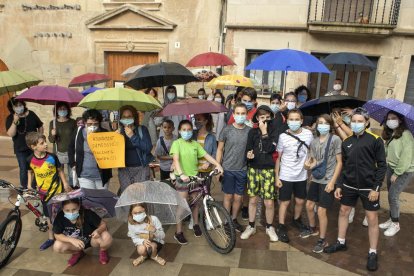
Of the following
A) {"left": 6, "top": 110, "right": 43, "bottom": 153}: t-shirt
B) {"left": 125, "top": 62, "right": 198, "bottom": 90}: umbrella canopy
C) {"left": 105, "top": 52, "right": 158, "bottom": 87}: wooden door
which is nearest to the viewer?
{"left": 125, "top": 62, "right": 198, "bottom": 90}: umbrella canopy

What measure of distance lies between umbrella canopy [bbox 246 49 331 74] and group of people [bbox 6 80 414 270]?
A: 946 mm

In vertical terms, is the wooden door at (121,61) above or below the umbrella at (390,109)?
above

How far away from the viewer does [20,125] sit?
17.1 feet

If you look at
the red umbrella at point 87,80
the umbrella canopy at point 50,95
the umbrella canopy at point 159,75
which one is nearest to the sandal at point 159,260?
the umbrella canopy at point 50,95

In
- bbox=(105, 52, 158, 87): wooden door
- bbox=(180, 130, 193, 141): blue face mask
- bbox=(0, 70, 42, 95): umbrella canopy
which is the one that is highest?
bbox=(105, 52, 158, 87): wooden door

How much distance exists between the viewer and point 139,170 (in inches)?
175

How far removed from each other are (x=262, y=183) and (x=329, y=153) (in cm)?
92

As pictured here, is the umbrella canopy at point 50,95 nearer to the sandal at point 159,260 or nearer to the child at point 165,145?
the child at point 165,145

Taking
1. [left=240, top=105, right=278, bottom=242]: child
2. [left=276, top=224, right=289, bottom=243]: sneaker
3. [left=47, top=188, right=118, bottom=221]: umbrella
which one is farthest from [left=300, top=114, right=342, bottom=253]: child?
[left=47, top=188, right=118, bottom=221]: umbrella

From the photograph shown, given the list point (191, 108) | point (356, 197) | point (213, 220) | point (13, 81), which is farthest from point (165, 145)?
point (356, 197)

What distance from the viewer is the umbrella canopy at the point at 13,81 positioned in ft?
14.9

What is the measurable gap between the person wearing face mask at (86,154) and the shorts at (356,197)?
309cm

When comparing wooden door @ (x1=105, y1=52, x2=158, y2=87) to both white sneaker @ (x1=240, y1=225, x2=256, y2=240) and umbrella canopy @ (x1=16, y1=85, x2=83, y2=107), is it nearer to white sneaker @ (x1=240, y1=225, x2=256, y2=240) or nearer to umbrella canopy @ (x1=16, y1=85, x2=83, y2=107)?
umbrella canopy @ (x1=16, y1=85, x2=83, y2=107)

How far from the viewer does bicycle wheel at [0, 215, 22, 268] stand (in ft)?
12.2
